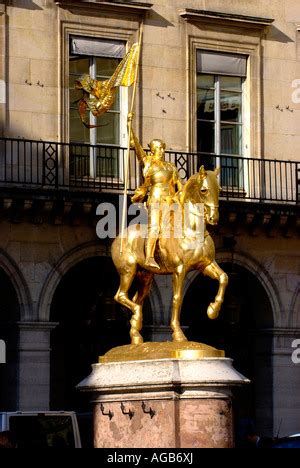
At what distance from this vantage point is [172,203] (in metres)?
27.8

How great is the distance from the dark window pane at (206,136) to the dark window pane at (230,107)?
40 cm

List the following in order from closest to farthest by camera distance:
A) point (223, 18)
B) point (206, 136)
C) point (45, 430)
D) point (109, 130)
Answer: point (45, 430)
point (109, 130)
point (223, 18)
point (206, 136)

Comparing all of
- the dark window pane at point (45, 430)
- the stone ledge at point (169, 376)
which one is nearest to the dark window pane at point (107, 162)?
the dark window pane at point (45, 430)

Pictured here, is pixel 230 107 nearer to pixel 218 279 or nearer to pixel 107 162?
pixel 107 162

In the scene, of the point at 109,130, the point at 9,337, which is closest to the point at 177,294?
the point at 9,337

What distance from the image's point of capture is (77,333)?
40250 millimetres

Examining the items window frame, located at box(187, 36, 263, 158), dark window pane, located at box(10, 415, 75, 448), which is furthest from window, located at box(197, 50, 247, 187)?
dark window pane, located at box(10, 415, 75, 448)

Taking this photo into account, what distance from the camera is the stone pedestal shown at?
2580cm

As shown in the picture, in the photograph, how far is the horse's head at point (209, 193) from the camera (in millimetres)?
27766

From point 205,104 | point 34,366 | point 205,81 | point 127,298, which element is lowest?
point 34,366

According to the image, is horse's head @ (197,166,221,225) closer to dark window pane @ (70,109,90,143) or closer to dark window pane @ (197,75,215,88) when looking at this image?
dark window pane @ (70,109,90,143)

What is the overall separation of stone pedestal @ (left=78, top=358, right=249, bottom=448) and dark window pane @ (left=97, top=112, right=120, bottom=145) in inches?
517

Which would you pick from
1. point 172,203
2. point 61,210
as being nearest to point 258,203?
point 61,210

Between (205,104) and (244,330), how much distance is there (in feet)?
15.7
